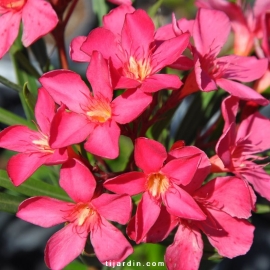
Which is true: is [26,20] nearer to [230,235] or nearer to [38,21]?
[38,21]

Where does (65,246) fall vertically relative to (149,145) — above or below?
below

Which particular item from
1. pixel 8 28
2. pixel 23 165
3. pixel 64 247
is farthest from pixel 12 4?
pixel 64 247

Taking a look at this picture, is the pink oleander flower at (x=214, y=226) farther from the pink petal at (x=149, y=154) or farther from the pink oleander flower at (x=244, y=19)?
the pink oleander flower at (x=244, y=19)

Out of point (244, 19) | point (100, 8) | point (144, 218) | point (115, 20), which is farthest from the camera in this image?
point (100, 8)

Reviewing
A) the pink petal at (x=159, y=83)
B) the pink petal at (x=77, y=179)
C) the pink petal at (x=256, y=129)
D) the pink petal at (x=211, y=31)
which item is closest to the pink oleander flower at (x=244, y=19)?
the pink petal at (x=211, y=31)

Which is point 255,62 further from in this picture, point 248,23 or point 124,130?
point 124,130

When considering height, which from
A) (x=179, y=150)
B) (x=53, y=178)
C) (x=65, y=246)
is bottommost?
(x=53, y=178)

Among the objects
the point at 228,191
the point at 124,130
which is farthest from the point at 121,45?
the point at 228,191
